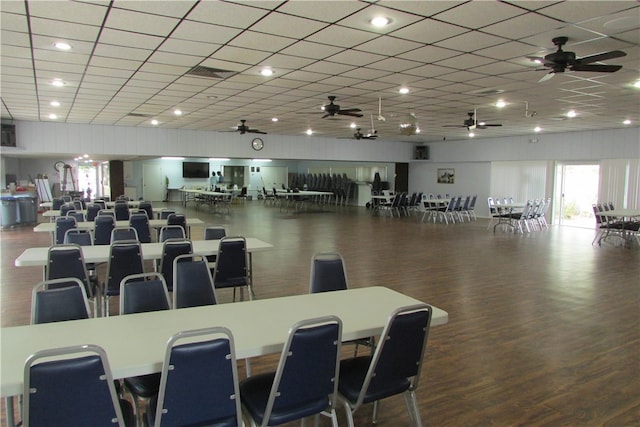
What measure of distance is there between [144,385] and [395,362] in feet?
4.64

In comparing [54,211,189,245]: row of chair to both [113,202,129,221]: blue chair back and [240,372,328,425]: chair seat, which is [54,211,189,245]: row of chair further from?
[240,372,328,425]: chair seat

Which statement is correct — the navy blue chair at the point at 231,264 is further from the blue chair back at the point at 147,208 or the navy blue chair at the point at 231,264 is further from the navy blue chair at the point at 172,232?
the blue chair back at the point at 147,208

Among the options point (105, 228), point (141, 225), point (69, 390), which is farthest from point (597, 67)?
point (105, 228)

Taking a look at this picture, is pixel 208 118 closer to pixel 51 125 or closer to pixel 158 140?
pixel 158 140

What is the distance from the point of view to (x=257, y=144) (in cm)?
1538

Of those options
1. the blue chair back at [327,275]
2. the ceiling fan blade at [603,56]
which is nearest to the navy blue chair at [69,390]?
the blue chair back at [327,275]

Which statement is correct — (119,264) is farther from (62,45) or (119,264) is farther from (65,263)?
(62,45)

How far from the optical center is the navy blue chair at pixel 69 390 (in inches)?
65.9

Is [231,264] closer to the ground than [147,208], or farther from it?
closer to the ground

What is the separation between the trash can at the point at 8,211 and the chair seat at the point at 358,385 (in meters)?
12.5

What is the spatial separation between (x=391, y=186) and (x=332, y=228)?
8.42m

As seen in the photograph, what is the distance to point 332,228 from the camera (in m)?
13.0

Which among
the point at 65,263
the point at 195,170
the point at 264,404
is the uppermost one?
the point at 195,170

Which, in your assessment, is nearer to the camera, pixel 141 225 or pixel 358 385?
pixel 358 385
